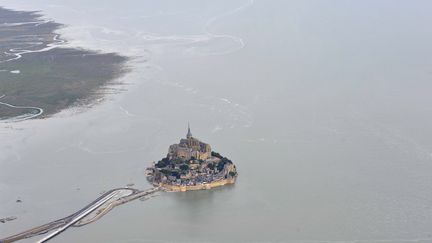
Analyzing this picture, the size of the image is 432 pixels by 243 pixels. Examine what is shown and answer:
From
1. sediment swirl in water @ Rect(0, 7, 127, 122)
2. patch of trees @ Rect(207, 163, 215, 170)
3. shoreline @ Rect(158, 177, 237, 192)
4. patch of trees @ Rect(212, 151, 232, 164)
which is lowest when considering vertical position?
shoreline @ Rect(158, 177, 237, 192)

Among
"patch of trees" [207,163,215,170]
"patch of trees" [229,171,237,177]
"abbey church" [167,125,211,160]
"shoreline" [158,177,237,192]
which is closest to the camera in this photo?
"shoreline" [158,177,237,192]

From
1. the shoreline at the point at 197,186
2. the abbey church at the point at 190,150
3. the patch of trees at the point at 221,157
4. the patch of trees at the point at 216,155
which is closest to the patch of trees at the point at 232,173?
the shoreline at the point at 197,186

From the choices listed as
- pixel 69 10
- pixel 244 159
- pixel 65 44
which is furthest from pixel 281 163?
pixel 69 10

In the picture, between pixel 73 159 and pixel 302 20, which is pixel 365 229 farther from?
pixel 302 20

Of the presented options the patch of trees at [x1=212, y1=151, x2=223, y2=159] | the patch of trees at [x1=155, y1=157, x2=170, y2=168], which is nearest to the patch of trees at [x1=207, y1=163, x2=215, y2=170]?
the patch of trees at [x1=212, y1=151, x2=223, y2=159]

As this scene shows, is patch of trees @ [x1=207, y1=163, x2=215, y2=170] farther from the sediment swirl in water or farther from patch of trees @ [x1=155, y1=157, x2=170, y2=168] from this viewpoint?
the sediment swirl in water

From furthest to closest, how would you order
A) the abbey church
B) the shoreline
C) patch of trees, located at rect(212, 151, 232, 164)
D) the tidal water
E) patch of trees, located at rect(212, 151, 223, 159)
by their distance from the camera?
patch of trees, located at rect(212, 151, 223, 159), the abbey church, patch of trees, located at rect(212, 151, 232, 164), the shoreline, the tidal water
